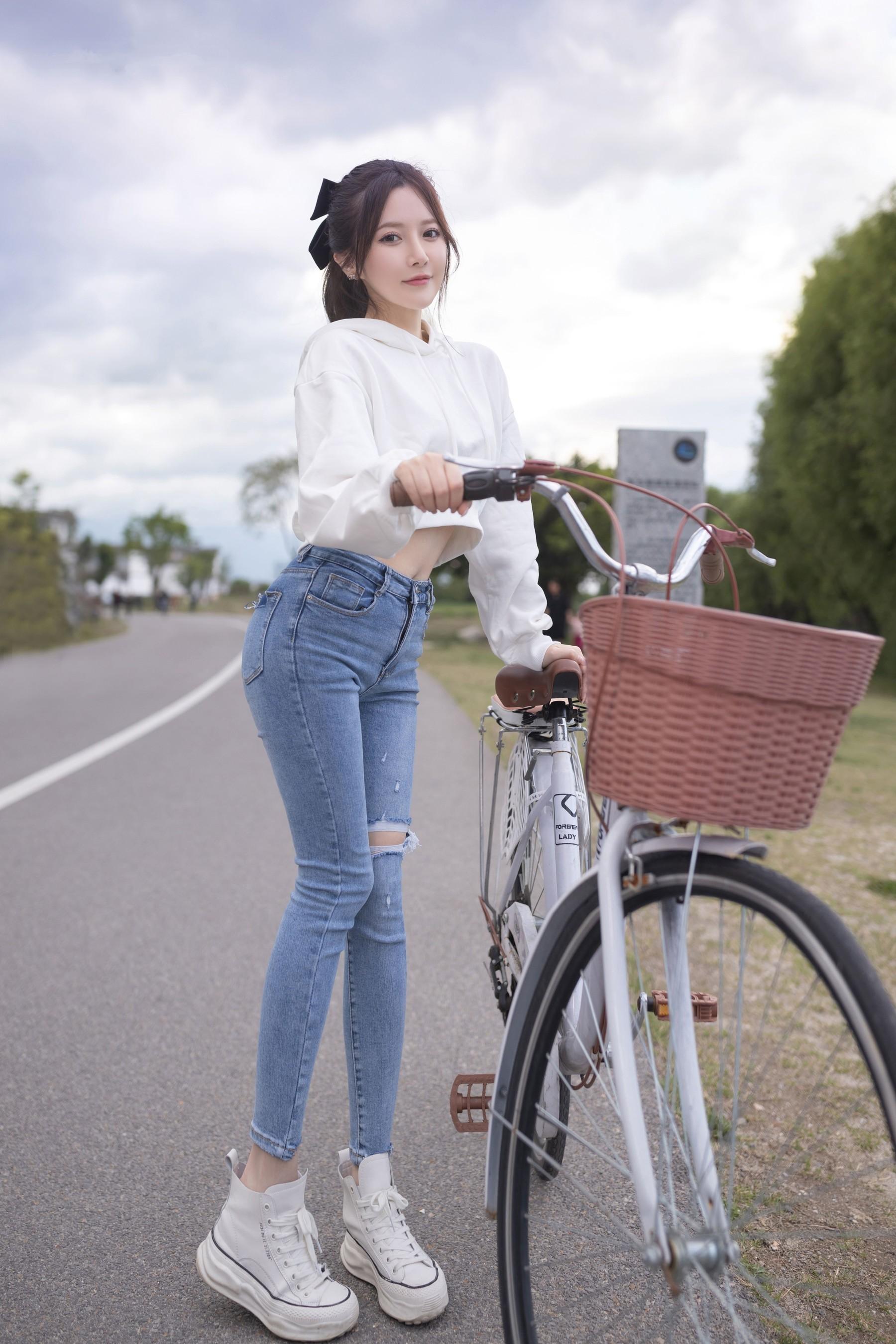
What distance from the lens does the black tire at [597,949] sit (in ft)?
5.22

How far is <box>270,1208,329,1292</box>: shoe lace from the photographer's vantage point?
2270 millimetres

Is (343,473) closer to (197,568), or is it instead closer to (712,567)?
(712,567)

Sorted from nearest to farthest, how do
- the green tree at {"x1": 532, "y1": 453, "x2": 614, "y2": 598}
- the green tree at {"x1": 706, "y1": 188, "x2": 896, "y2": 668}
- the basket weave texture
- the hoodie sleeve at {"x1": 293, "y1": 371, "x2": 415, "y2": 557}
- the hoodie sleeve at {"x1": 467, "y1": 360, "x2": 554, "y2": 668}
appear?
the basket weave texture, the hoodie sleeve at {"x1": 293, "y1": 371, "x2": 415, "y2": 557}, the hoodie sleeve at {"x1": 467, "y1": 360, "x2": 554, "y2": 668}, the green tree at {"x1": 706, "y1": 188, "x2": 896, "y2": 668}, the green tree at {"x1": 532, "y1": 453, "x2": 614, "y2": 598}

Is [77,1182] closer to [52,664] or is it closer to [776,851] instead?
[776,851]

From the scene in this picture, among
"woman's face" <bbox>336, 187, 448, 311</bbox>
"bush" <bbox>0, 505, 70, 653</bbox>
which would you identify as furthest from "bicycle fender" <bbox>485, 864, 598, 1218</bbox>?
"bush" <bbox>0, 505, 70, 653</bbox>

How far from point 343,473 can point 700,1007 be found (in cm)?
110

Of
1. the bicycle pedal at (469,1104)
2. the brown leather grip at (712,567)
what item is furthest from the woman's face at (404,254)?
the bicycle pedal at (469,1104)

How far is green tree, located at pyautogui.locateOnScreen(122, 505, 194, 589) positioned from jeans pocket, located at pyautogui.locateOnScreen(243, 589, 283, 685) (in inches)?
6224

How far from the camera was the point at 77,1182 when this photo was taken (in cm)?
277

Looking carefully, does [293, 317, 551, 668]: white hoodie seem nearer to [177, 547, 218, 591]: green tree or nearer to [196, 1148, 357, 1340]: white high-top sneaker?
[196, 1148, 357, 1340]: white high-top sneaker

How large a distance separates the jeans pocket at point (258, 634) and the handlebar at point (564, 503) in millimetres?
441

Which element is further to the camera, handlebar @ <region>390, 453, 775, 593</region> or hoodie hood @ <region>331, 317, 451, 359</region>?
hoodie hood @ <region>331, 317, 451, 359</region>

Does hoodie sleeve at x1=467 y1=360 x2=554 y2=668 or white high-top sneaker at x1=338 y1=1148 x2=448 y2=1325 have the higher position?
hoodie sleeve at x1=467 y1=360 x2=554 y2=668

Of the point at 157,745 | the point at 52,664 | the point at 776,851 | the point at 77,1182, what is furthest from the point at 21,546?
the point at 77,1182
